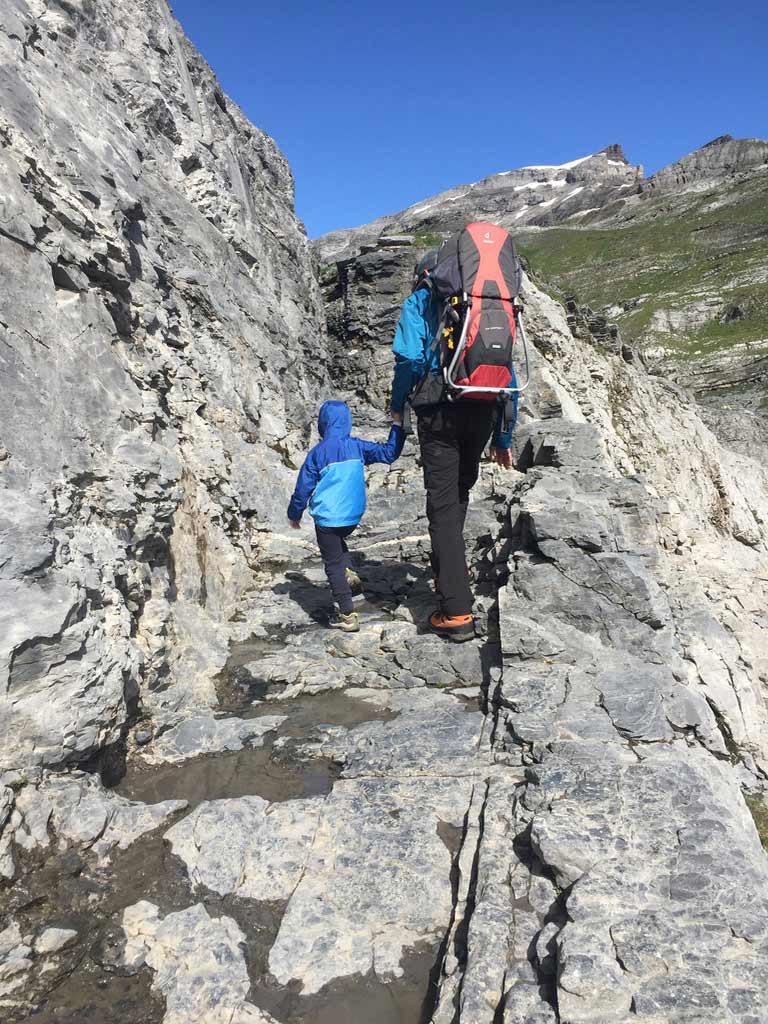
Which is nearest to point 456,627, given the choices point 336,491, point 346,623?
point 346,623

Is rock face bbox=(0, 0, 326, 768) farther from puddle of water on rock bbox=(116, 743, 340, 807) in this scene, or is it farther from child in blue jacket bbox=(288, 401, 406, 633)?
child in blue jacket bbox=(288, 401, 406, 633)

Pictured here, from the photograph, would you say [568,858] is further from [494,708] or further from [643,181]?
[643,181]

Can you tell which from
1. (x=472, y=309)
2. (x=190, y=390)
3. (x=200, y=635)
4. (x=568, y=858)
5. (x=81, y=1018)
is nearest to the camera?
(x=81, y=1018)

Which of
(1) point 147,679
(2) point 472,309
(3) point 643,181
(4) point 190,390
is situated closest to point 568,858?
(1) point 147,679

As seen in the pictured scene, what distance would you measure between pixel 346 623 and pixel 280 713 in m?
1.65

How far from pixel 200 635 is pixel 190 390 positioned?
3.70 m

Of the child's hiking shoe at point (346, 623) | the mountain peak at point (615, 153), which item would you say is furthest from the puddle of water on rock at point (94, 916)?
the mountain peak at point (615, 153)

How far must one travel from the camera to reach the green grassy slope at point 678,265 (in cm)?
4975

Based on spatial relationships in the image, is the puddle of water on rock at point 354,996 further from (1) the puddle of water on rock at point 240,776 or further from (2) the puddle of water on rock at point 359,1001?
(1) the puddle of water on rock at point 240,776

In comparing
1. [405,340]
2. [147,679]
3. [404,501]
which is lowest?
[147,679]

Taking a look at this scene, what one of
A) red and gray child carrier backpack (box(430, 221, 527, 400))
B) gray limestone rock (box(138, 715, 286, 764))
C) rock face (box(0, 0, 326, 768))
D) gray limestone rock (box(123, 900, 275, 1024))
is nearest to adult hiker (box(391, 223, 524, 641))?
red and gray child carrier backpack (box(430, 221, 527, 400))

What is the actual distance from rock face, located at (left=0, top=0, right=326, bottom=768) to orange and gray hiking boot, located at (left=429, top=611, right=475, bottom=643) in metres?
2.22

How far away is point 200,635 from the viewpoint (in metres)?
6.14

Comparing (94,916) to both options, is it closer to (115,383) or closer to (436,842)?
(436,842)
